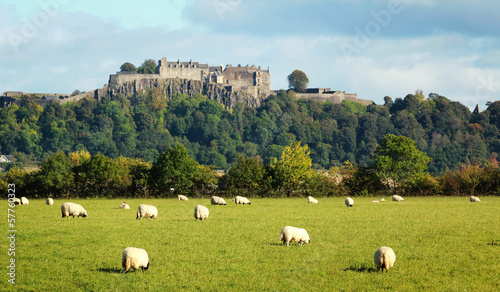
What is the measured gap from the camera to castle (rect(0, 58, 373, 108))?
538 ft

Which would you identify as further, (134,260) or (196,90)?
(196,90)

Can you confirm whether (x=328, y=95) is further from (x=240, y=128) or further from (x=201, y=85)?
(x=201, y=85)

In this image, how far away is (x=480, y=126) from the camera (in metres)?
150

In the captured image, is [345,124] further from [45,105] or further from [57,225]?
[57,225]

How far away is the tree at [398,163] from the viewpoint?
168 ft

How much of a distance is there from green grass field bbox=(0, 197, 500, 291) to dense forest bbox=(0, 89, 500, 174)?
11341cm

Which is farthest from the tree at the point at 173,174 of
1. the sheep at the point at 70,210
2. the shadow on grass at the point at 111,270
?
the shadow on grass at the point at 111,270

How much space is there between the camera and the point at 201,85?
566ft

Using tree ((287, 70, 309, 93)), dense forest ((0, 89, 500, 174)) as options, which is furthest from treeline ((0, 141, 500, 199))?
tree ((287, 70, 309, 93))

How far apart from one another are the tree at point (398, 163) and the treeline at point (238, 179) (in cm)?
8

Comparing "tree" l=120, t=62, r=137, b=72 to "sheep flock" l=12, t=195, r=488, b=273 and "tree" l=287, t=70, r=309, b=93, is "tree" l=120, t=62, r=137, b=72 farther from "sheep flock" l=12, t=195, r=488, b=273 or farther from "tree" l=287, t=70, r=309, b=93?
"sheep flock" l=12, t=195, r=488, b=273

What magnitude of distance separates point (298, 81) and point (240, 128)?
3104 centimetres

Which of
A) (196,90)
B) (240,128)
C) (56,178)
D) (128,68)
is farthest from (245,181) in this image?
(128,68)

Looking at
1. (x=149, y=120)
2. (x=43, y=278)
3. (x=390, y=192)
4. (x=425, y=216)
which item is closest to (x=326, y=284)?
(x=43, y=278)
